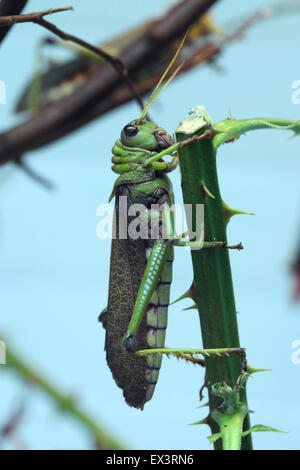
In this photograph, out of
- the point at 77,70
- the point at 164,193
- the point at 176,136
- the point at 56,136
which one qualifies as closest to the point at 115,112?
the point at 56,136

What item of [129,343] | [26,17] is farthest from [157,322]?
[26,17]

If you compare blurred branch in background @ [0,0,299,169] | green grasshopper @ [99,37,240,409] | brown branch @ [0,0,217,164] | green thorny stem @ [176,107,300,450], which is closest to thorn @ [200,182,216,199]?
green thorny stem @ [176,107,300,450]

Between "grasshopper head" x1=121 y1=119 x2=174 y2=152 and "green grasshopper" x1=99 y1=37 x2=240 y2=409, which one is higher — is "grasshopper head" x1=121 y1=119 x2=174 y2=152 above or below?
above

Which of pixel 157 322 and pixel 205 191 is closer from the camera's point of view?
pixel 205 191

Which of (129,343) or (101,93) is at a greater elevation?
(101,93)

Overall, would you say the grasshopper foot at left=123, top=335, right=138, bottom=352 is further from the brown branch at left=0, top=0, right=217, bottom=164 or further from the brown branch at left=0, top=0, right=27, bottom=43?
the brown branch at left=0, top=0, right=217, bottom=164

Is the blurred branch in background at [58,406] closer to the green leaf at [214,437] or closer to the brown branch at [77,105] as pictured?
the brown branch at [77,105]

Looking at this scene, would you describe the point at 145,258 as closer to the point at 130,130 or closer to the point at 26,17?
the point at 130,130

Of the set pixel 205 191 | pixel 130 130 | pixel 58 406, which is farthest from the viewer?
pixel 58 406
